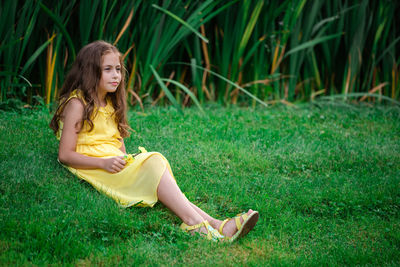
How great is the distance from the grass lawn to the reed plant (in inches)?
19.6

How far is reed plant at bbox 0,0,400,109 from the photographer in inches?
165

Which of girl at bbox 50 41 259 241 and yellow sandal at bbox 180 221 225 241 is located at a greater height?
girl at bbox 50 41 259 241

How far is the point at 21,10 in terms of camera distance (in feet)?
13.5

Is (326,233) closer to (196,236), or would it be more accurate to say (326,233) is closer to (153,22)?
(196,236)

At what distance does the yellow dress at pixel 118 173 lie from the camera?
8.77ft

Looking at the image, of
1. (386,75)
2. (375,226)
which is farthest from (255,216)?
(386,75)

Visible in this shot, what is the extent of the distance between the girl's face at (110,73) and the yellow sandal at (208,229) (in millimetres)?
1098

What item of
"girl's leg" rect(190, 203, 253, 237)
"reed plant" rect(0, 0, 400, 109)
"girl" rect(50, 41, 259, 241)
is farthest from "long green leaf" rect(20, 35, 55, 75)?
"girl's leg" rect(190, 203, 253, 237)

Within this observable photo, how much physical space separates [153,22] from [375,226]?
2.93 m

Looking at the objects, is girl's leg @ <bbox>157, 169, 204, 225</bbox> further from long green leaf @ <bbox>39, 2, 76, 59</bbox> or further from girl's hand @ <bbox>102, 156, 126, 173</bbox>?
long green leaf @ <bbox>39, 2, 76, 59</bbox>

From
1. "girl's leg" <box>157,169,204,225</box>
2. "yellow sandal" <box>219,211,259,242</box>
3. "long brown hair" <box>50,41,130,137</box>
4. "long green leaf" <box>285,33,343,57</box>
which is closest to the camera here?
"yellow sandal" <box>219,211,259,242</box>

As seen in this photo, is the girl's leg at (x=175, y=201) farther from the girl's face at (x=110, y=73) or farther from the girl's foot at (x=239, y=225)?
the girl's face at (x=110, y=73)

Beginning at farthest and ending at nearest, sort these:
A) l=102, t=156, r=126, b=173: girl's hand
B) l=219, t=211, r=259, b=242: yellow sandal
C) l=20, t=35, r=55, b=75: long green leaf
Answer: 1. l=20, t=35, r=55, b=75: long green leaf
2. l=102, t=156, r=126, b=173: girl's hand
3. l=219, t=211, r=259, b=242: yellow sandal

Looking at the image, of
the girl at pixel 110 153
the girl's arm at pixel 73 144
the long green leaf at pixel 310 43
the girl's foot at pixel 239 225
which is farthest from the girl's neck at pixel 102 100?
the long green leaf at pixel 310 43
